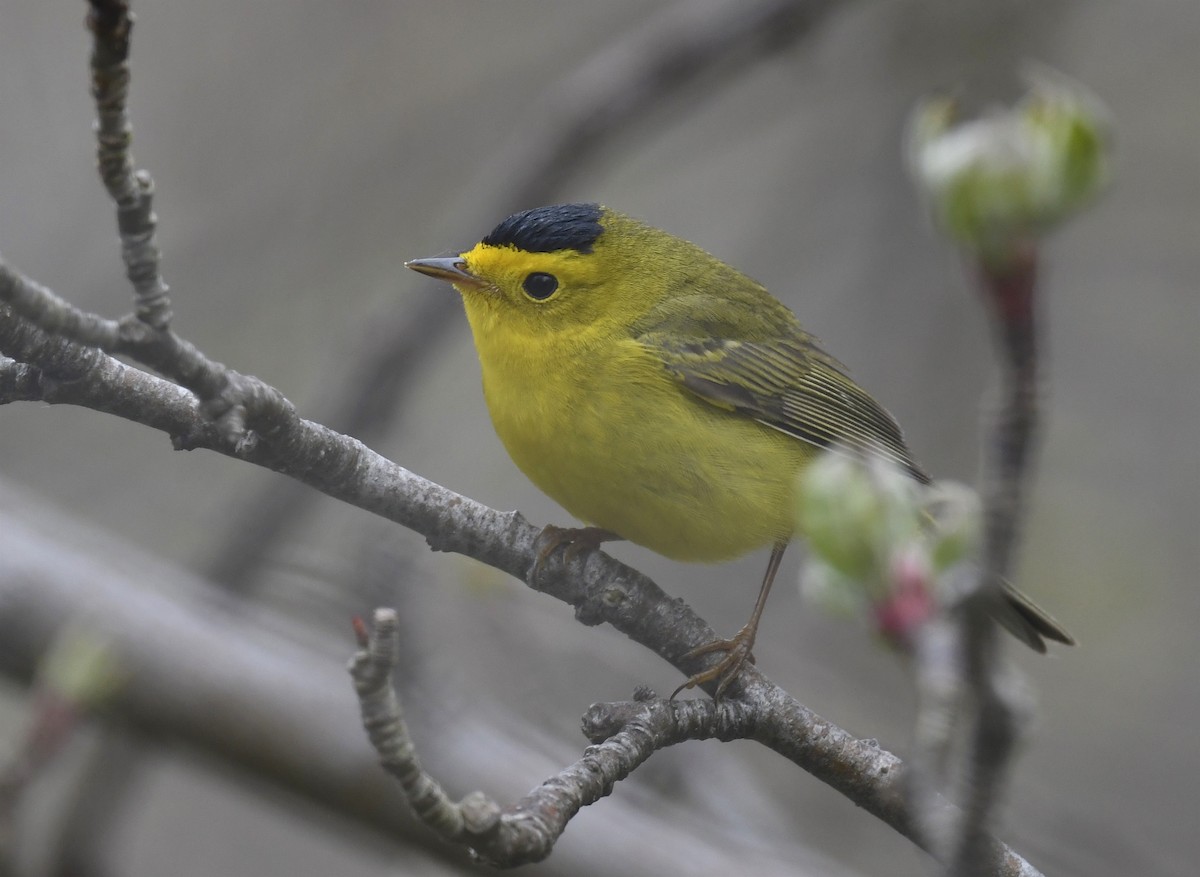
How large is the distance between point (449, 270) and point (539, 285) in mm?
304

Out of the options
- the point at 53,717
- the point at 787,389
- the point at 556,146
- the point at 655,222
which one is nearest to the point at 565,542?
the point at 787,389

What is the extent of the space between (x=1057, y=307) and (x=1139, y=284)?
0.68 metres

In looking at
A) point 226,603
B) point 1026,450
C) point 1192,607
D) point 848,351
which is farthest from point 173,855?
point 1026,450

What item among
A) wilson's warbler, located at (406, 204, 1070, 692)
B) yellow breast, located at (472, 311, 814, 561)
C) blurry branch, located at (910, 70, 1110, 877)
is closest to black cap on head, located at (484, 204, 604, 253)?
wilson's warbler, located at (406, 204, 1070, 692)

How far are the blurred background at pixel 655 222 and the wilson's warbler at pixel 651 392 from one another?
907 millimetres

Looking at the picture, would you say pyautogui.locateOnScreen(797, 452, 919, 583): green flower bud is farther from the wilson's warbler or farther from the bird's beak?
the bird's beak

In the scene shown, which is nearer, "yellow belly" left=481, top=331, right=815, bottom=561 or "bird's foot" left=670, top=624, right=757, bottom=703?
"bird's foot" left=670, top=624, right=757, bottom=703

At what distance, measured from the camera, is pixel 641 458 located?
3.60 m

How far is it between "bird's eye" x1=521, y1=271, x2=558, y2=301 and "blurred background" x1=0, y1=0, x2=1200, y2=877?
3.95 ft

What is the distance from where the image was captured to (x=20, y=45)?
7.55 meters

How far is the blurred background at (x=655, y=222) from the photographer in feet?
17.9

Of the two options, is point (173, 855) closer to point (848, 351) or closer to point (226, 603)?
point (226, 603)

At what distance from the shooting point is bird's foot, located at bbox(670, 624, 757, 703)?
293 cm

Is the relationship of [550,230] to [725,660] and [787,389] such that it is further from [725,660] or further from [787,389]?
[725,660]
